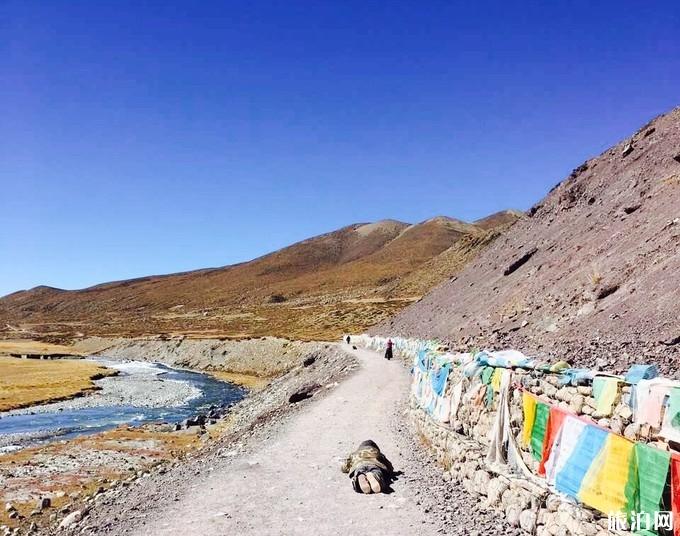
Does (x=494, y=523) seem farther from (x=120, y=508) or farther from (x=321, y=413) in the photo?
(x=321, y=413)

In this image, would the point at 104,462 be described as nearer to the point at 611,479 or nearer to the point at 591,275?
the point at 611,479

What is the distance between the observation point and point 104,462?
22297 mm

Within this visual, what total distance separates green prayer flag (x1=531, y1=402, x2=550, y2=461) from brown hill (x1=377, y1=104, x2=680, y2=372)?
2.66 metres

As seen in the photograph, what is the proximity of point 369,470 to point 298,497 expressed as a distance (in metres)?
1.74

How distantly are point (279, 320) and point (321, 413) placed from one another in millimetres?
98561

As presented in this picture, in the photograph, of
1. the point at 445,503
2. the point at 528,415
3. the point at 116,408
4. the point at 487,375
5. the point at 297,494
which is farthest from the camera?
the point at 116,408

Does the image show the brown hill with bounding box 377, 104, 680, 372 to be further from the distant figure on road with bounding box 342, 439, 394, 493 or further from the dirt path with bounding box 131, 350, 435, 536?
the dirt path with bounding box 131, 350, 435, 536

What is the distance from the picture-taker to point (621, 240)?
2652 centimetres

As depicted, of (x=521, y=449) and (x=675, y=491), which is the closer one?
(x=675, y=491)

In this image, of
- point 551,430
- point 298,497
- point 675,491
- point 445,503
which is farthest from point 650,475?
point 298,497

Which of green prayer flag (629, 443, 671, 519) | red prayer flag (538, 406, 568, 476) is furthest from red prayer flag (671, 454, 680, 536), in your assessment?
red prayer flag (538, 406, 568, 476)

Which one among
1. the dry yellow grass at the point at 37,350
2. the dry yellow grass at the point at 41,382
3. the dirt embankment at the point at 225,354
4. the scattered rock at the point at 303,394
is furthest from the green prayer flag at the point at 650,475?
the dry yellow grass at the point at 37,350

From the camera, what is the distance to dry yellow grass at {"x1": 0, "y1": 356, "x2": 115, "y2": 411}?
42094mm

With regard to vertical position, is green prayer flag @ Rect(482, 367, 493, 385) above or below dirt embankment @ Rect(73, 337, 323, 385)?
above
